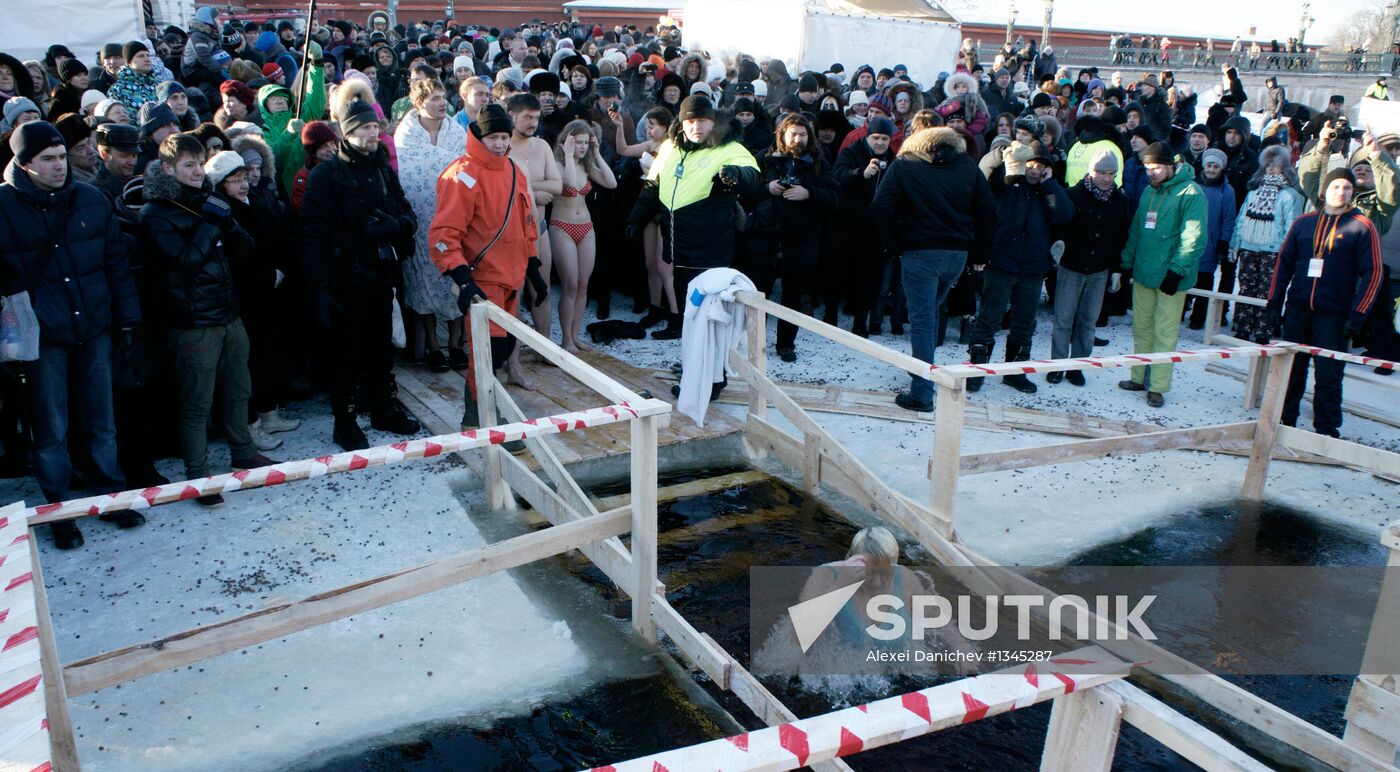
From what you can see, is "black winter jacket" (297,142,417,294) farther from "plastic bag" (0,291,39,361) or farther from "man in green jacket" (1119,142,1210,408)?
"man in green jacket" (1119,142,1210,408)

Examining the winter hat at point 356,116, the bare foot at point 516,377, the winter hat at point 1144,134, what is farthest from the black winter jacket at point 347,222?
the winter hat at point 1144,134

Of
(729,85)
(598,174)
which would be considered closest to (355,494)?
(598,174)

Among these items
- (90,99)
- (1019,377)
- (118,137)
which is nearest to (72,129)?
(118,137)

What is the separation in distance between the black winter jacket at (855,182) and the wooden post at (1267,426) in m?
3.38

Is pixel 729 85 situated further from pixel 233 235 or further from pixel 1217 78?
pixel 1217 78

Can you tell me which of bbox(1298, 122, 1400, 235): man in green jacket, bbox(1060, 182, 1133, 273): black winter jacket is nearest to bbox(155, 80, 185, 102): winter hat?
bbox(1060, 182, 1133, 273): black winter jacket

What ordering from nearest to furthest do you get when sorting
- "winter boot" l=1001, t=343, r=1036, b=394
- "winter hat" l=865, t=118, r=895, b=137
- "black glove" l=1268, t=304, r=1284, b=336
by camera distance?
1. "black glove" l=1268, t=304, r=1284, b=336
2. "winter boot" l=1001, t=343, r=1036, b=394
3. "winter hat" l=865, t=118, r=895, b=137

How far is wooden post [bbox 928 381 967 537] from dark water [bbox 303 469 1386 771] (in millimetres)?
461

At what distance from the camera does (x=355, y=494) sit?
5.48m

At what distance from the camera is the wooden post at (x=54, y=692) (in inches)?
111

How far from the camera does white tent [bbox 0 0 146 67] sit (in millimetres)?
13273

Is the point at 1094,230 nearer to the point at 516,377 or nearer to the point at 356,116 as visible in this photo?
the point at 516,377

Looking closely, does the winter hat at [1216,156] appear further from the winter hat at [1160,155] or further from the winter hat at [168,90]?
the winter hat at [168,90]

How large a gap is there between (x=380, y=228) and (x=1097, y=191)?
A: 5.24 metres
